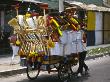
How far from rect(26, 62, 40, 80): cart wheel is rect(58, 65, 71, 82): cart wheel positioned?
698 millimetres

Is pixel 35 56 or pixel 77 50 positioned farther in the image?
pixel 77 50

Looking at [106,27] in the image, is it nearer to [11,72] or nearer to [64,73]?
[11,72]

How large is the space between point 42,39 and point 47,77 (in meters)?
2.38

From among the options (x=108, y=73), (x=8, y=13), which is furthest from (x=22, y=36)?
(x=8, y=13)

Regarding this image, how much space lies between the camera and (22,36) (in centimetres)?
1248

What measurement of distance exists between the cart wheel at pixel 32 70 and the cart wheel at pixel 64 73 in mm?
698

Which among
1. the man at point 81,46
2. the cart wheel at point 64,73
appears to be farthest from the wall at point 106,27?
the cart wheel at point 64,73

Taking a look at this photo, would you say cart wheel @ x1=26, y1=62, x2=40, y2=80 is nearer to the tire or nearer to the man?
the tire

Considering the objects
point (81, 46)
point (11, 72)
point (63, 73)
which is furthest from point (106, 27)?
point (63, 73)

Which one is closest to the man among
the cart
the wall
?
the cart

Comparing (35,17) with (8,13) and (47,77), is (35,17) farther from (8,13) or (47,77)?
(8,13)

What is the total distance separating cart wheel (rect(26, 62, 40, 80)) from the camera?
40.9 feet

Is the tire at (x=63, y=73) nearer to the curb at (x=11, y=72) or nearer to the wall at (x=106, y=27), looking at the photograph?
the curb at (x=11, y=72)

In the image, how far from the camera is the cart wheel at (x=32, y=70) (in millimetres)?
12469
